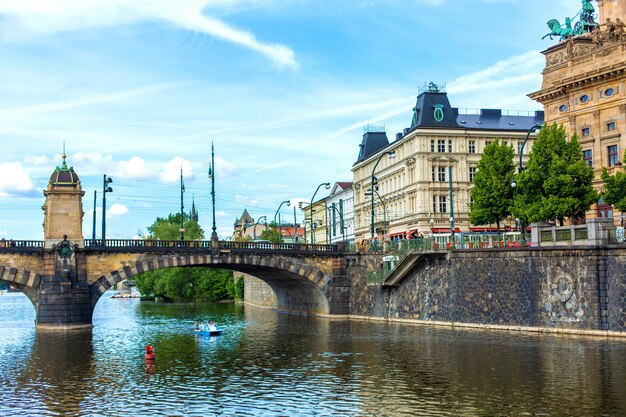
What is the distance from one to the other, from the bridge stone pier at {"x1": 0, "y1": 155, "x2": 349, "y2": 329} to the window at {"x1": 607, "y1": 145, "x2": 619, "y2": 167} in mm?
28637

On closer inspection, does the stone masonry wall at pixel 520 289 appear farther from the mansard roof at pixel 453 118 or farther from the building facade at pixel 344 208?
the building facade at pixel 344 208

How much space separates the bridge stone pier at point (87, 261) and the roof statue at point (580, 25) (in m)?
32.0

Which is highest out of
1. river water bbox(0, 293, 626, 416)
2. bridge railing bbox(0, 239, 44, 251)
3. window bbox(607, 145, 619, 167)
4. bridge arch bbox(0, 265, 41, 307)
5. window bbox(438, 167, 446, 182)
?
window bbox(438, 167, 446, 182)

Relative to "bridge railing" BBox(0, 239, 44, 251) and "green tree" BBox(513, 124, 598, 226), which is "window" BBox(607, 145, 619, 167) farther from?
"bridge railing" BBox(0, 239, 44, 251)

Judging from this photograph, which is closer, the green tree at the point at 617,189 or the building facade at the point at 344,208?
the green tree at the point at 617,189

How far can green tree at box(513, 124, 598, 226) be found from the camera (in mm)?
63906

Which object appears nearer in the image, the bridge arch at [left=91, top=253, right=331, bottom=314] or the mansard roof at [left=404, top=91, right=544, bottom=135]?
the bridge arch at [left=91, top=253, right=331, bottom=314]

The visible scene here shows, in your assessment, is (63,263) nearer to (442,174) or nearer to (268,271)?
(268,271)

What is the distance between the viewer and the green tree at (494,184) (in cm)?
7200

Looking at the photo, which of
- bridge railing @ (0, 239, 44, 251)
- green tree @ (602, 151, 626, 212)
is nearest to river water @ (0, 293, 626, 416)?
bridge railing @ (0, 239, 44, 251)

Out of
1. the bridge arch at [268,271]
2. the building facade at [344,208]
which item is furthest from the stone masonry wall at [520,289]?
the building facade at [344,208]

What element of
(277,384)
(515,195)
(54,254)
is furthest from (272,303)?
(277,384)

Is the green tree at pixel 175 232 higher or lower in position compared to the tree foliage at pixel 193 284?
higher

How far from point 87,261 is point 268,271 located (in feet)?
69.2
